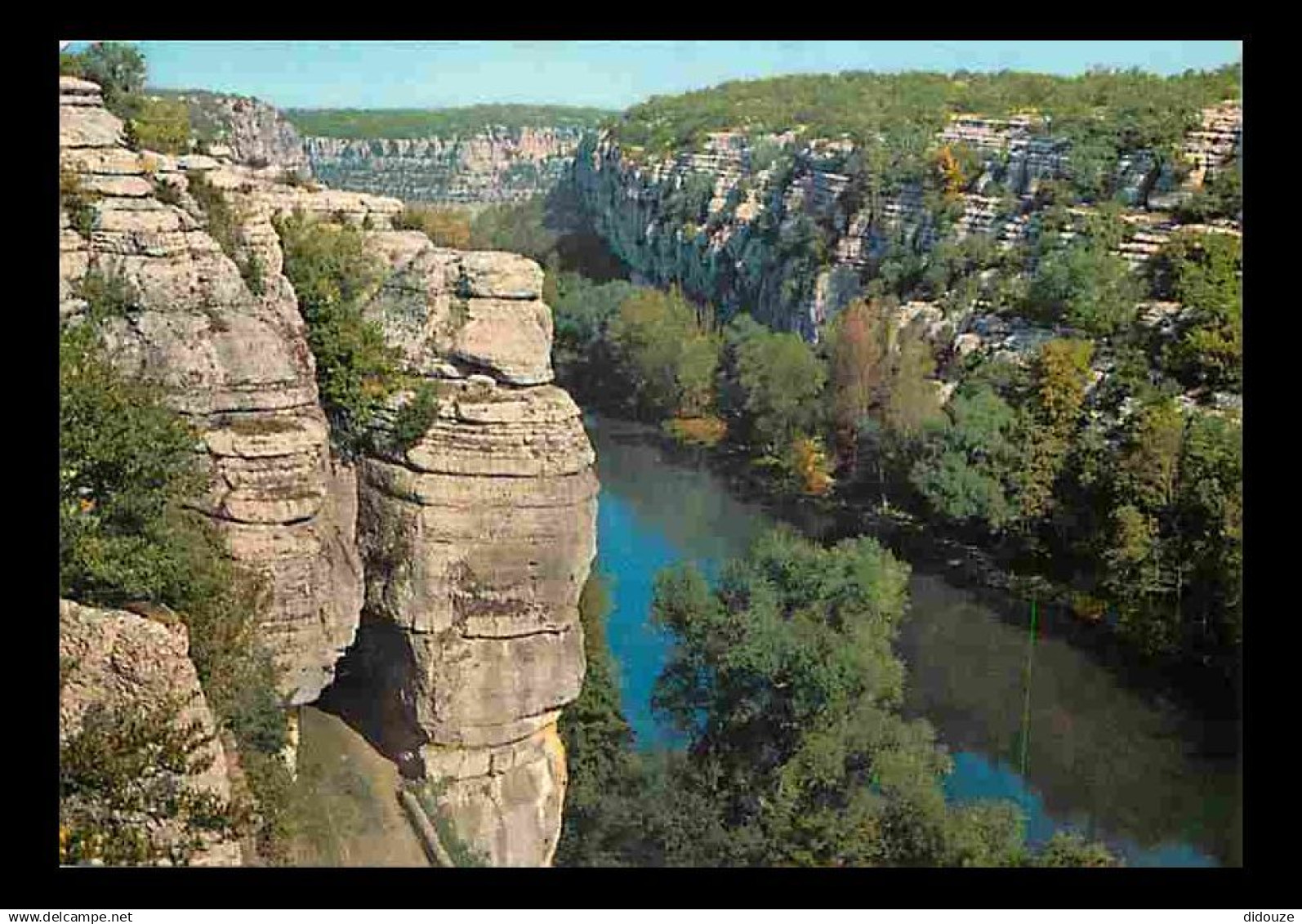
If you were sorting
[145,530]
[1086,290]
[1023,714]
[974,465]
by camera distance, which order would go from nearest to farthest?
[145,530] < [1023,714] < [974,465] < [1086,290]

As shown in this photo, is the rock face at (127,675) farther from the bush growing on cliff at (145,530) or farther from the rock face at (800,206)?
the rock face at (800,206)

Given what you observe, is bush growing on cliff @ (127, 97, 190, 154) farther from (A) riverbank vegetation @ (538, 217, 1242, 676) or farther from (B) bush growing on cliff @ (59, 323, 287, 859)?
(A) riverbank vegetation @ (538, 217, 1242, 676)

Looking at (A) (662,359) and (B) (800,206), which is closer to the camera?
(A) (662,359)

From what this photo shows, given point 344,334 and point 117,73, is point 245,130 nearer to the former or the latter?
point 117,73

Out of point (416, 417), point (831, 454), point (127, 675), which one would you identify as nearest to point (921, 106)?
point (831, 454)

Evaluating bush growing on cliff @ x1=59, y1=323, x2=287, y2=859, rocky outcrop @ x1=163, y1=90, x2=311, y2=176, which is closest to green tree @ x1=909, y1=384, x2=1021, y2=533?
rocky outcrop @ x1=163, y1=90, x2=311, y2=176
